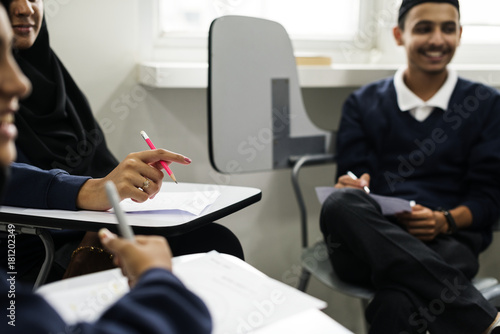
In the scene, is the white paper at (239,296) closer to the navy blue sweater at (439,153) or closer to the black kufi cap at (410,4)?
the navy blue sweater at (439,153)

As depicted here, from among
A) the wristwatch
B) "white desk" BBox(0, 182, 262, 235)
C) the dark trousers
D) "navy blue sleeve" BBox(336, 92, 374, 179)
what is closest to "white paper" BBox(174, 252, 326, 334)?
"white desk" BBox(0, 182, 262, 235)

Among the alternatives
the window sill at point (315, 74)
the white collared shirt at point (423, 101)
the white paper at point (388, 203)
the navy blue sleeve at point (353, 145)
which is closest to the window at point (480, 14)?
the window sill at point (315, 74)

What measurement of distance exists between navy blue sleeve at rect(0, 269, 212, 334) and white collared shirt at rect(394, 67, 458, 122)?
4.55 feet

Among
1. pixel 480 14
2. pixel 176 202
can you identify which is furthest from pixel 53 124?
pixel 480 14

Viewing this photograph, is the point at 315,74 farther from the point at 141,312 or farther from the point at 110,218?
the point at 141,312

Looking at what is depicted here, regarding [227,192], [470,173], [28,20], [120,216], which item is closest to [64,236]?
[227,192]

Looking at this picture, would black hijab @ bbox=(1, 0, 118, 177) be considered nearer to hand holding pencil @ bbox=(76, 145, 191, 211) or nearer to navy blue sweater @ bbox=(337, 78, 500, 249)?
hand holding pencil @ bbox=(76, 145, 191, 211)

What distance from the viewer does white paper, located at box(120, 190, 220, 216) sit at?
108 cm

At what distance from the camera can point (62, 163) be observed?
1358 mm

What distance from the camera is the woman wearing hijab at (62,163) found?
1.08 m

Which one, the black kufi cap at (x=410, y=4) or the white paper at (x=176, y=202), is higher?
the black kufi cap at (x=410, y=4)

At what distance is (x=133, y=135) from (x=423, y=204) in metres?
0.99

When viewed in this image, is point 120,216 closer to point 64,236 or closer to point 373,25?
point 64,236

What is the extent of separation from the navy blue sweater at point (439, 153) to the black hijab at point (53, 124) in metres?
0.80
